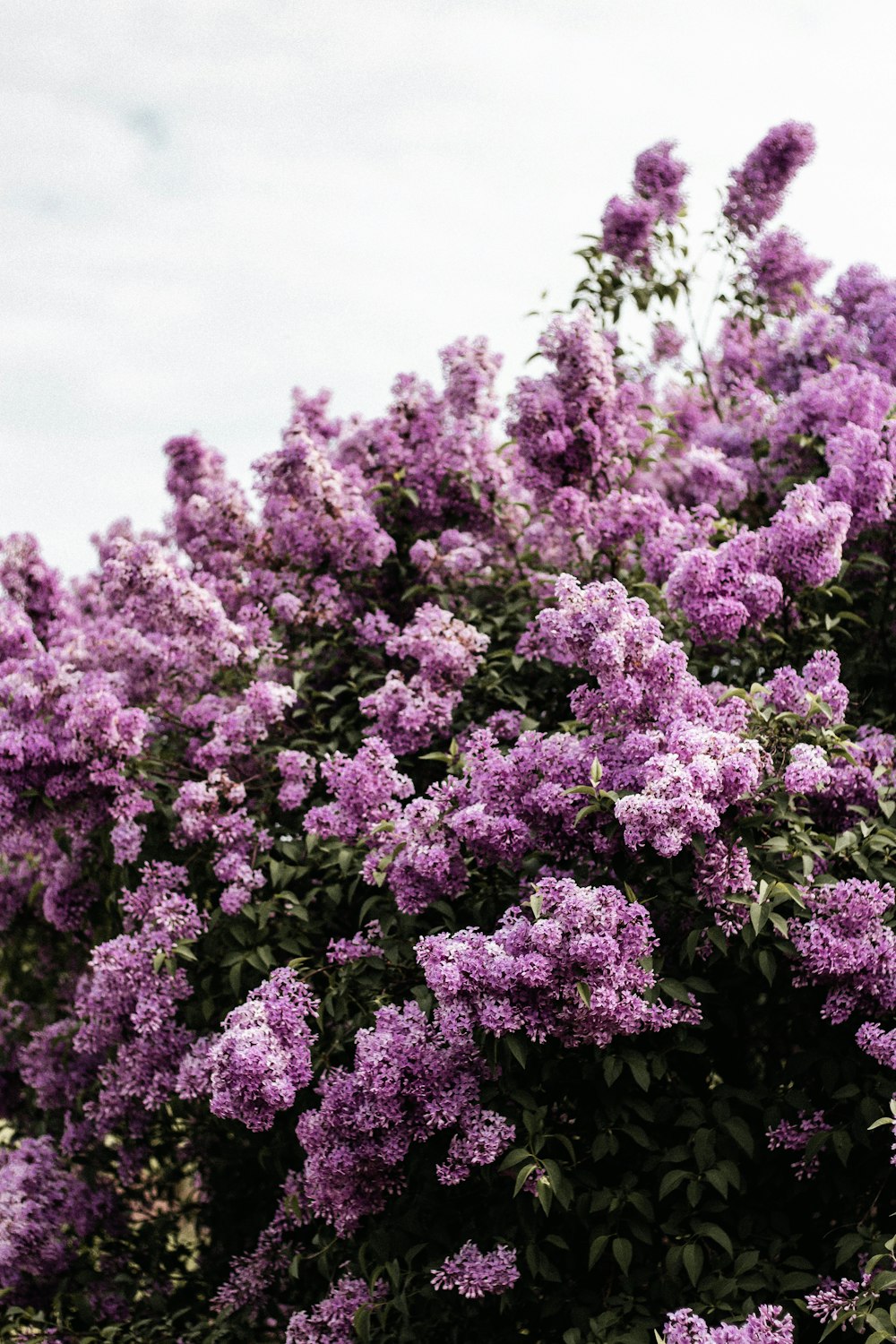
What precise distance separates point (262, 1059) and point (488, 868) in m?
0.96

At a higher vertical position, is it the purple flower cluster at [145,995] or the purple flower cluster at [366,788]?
the purple flower cluster at [366,788]

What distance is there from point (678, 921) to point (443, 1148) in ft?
3.32

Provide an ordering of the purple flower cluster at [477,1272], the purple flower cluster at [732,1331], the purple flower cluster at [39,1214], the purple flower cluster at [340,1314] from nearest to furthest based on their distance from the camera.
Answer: the purple flower cluster at [732,1331] < the purple flower cluster at [477,1272] < the purple flower cluster at [340,1314] < the purple flower cluster at [39,1214]

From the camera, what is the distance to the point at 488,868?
445 cm

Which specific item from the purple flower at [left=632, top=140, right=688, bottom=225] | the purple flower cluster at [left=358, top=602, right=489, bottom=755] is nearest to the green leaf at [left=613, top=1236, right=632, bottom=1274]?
the purple flower cluster at [left=358, top=602, right=489, bottom=755]

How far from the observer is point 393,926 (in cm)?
466

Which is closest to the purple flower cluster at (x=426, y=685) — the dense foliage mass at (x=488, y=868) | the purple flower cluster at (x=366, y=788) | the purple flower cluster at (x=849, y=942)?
the dense foliage mass at (x=488, y=868)

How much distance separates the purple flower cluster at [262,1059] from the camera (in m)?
3.89

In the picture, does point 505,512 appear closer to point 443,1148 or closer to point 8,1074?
point 443,1148

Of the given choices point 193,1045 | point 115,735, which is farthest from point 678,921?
point 115,735

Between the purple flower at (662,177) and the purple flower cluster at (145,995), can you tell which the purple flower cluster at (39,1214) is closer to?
the purple flower cluster at (145,995)

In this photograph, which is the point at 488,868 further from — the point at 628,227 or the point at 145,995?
the point at 628,227

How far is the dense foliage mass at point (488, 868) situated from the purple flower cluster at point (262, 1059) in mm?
16

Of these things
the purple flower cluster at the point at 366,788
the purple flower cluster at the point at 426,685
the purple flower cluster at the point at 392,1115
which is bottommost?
the purple flower cluster at the point at 392,1115
